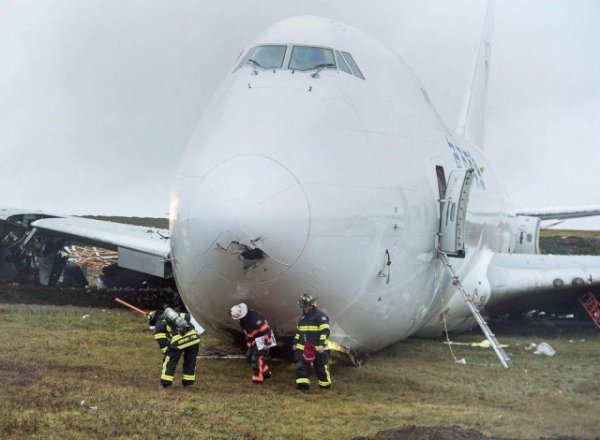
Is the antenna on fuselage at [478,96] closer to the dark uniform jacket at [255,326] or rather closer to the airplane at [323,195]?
the airplane at [323,195]

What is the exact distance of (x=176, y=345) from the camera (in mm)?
10344

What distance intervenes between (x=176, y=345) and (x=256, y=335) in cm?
104

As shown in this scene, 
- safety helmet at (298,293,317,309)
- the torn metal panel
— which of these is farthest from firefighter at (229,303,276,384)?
the torn metal panel

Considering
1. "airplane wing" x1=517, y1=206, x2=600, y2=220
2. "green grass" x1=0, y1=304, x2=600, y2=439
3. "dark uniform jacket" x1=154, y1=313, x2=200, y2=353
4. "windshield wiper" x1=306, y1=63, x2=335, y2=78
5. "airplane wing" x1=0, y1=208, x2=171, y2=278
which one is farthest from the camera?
"airplane wing" x1=517, y1=206, x2=600, y2=220

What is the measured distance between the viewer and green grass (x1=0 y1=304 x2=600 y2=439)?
7.78m

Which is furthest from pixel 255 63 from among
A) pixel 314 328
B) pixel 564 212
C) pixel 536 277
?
pixel 564 212

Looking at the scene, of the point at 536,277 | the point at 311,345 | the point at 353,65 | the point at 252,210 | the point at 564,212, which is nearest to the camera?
the point at 252,210

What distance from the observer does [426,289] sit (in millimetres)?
12203

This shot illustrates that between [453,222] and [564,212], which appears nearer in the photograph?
[453,222]

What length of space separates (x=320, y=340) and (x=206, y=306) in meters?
1.56

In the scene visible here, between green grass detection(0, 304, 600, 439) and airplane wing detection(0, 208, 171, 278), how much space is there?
176 inches

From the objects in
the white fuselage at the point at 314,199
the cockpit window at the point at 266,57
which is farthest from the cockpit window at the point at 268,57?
the white fuselage at the point at 314,199

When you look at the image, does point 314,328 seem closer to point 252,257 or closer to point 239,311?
point 239,311

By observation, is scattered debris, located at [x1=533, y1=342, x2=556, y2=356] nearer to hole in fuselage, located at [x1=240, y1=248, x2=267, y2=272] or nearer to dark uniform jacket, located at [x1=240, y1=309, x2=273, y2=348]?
dark uniform jacket, located at [x1=240, y1=309, x2=273, y2=348]
